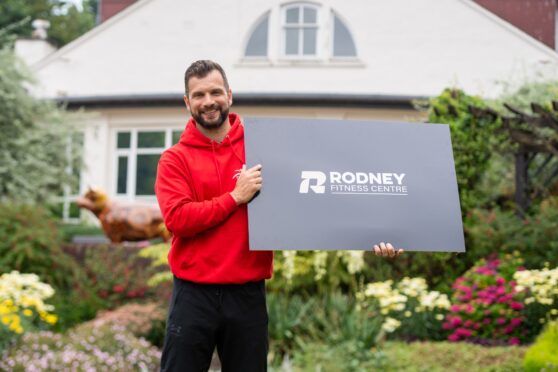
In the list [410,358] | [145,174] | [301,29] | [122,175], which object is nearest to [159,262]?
[410,358]

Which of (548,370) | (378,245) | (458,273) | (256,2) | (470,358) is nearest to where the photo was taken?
(378,245)

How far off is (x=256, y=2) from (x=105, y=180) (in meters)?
5.48

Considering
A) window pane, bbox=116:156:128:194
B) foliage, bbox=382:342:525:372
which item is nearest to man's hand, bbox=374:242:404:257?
foliage, bbox=382:342:525:372

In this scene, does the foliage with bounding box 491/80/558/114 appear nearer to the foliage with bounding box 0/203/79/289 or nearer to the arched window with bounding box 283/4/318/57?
the arched window with bounding box 283/4/318/57

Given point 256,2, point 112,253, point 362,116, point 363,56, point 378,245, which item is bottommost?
point 378,245

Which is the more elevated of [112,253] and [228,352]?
[112,253]

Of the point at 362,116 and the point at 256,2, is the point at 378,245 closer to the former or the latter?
the point at 362,116

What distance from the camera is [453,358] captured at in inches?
244

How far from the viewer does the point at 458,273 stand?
8.98 metres

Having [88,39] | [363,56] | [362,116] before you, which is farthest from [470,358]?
[88,39]

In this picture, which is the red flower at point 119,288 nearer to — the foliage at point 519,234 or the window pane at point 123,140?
the foliage at point 519,234

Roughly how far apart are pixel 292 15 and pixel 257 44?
1.08 meters

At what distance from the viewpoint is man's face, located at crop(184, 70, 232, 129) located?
332cm

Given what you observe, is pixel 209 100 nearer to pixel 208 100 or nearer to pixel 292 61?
pixel 208 100
